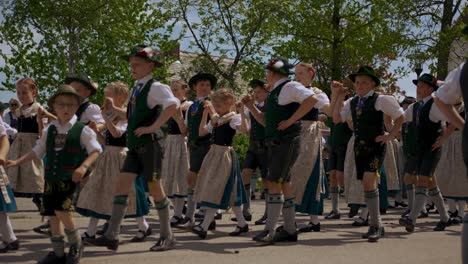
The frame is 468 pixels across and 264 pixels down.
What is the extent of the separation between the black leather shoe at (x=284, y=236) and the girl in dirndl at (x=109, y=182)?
1.42 meters

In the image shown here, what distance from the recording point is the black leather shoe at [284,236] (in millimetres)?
7184

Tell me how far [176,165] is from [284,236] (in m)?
2.37

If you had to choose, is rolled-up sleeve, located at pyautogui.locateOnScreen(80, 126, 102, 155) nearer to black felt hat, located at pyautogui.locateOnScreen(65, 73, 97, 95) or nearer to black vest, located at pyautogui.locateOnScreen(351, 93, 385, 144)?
black felt hat, located at pyautogui.locateOnScreen(65, 73, 97, 95)

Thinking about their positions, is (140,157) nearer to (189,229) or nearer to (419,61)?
(189,229)

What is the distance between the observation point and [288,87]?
700 cm

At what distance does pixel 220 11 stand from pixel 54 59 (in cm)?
632

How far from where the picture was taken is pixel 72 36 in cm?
2147

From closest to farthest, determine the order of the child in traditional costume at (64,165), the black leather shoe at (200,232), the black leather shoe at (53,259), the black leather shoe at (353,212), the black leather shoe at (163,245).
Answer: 1. the child in traditional costume at (64,165)
2. the black leather shoe at (53,259)
3. the black leather shoe at (163,245)
4. the black leather shoe at (200,232)
5. the black leather shoe at (353,212)

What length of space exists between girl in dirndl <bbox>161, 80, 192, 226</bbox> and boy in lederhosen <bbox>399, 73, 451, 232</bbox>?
2740 millimetres

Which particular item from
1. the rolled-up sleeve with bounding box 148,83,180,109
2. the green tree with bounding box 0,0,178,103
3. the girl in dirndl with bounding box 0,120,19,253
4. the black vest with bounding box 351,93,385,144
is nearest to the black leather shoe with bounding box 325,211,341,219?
the black vest with bounding box 351,93,385,144

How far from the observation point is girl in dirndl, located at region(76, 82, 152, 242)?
7.13 metres

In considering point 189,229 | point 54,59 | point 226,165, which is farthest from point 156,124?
point 54,59

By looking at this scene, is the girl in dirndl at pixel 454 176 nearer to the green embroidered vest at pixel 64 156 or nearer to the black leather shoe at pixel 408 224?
the black leather shoe at pixel 408 224

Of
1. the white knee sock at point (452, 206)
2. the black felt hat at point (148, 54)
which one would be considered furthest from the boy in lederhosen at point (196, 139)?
the white knee sock at point (452, 206)
